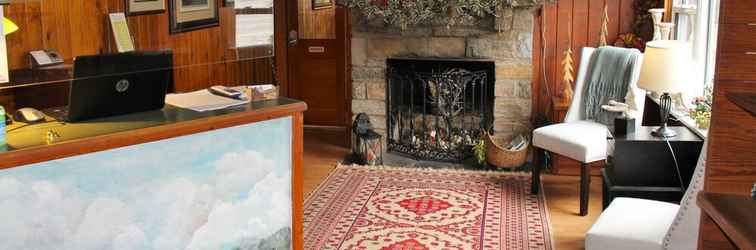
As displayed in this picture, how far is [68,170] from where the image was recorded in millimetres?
2719

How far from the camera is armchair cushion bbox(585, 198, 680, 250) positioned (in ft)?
10.7

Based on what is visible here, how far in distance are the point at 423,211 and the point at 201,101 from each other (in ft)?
6.85

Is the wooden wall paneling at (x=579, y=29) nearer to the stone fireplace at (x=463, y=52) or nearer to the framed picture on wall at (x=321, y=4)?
the stone fireplace at (x=463, y=52)

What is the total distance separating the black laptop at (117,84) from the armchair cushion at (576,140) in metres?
2.71

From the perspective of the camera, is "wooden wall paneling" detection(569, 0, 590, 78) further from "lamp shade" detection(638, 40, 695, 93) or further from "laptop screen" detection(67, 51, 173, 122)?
"laptop screen" detection(67, 51, 173, 122)

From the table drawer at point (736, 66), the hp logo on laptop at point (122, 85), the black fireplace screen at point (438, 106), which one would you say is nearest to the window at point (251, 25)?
the hp logo on laptop at point (122, 85)

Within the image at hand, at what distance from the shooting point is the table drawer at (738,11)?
1856mm

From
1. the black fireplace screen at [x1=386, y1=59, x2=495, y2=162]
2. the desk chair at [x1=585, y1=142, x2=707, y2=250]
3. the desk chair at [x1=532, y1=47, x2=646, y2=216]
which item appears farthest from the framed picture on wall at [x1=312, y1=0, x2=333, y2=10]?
the desk chair at [x1=585, y1=142, x2=707, y2=250]

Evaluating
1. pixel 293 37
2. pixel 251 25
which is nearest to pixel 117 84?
pixel 251 25

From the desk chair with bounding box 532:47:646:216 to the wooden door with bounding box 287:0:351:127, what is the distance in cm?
235

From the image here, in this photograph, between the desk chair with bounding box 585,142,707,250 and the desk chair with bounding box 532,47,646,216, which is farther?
the desk chair with bounding box 532,47,646,216

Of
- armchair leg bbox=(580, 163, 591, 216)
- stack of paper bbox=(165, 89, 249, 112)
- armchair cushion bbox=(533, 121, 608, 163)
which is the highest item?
stack of paper bbox=(165, 89, 249, 112)

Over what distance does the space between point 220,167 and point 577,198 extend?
293 centimetres

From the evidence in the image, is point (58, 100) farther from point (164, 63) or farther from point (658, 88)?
point (658, 88)
